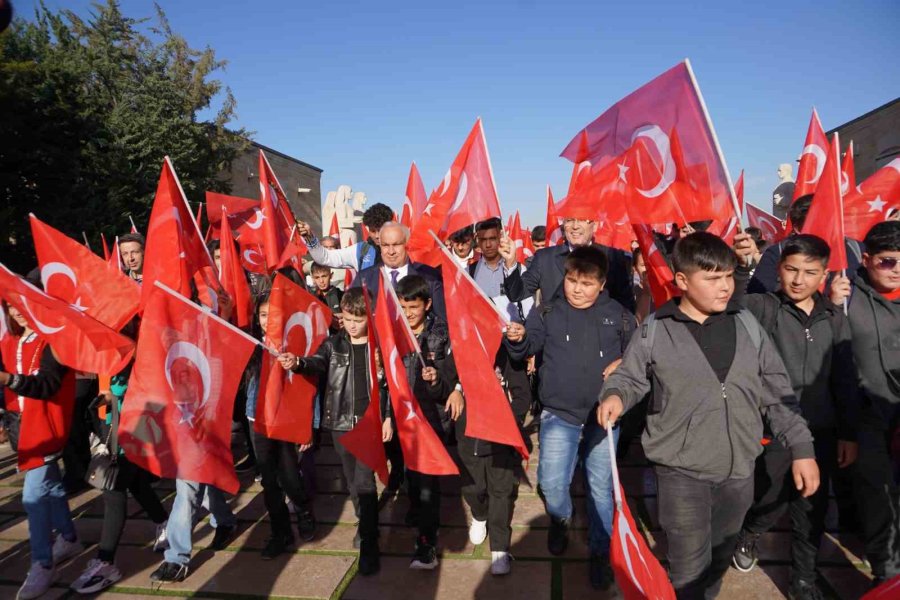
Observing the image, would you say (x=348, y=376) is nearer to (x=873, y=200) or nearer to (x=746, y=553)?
(x=746, y=553)

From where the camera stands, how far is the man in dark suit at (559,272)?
169 inches

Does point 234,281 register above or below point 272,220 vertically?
below

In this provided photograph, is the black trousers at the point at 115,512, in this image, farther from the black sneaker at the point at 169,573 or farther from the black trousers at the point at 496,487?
the black trousers at the point at 496,487

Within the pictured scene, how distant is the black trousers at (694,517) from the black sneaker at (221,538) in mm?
2849

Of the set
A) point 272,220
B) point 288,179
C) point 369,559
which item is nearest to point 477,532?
point 369,559

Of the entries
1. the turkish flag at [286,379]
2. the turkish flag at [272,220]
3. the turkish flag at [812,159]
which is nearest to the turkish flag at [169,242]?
the turkish flag at [286,379]

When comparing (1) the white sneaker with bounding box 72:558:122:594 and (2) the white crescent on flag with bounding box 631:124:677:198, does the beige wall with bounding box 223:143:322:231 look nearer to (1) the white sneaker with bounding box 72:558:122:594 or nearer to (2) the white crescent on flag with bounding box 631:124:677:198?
(1) the white sneaker with bounding box 72:558:122:594

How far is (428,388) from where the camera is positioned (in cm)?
359

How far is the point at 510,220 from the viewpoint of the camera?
454 inches

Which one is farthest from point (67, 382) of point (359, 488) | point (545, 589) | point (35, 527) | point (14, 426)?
point (545, 589)

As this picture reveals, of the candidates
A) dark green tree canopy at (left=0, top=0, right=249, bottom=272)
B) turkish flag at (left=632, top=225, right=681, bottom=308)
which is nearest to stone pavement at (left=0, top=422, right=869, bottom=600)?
turkish flag at (left=632, top=225, right=681, bottom=308)

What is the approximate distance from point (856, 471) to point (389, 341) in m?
2.52

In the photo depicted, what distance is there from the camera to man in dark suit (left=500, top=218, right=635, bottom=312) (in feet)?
14.1

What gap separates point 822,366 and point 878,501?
2.37 feet
